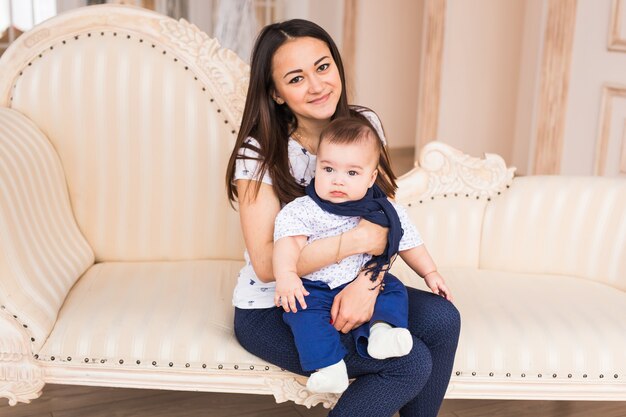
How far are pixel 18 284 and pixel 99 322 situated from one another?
8.0 inches

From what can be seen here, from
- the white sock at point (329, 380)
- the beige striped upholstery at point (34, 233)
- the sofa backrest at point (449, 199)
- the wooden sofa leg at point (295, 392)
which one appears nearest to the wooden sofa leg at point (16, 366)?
the beige striped upholstery at point (34, 233)

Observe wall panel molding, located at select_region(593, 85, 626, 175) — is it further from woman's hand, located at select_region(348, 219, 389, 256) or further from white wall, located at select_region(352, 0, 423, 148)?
woman's hand, located at select_region(348, 219, 389, 256)

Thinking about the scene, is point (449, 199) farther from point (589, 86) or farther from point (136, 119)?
point (589, 86)

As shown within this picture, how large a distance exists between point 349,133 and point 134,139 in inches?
33.1

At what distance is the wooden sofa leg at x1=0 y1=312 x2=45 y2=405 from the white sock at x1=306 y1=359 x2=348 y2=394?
0.65m

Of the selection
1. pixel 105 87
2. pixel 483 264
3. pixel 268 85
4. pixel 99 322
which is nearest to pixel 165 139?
pixel 105 87

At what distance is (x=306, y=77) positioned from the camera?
1788mm

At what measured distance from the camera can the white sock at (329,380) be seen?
156 cm

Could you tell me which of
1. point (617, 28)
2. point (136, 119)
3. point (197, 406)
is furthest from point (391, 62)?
point (197, 406)

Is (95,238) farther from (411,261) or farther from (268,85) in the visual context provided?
(411,261)

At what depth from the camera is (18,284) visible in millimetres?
1739

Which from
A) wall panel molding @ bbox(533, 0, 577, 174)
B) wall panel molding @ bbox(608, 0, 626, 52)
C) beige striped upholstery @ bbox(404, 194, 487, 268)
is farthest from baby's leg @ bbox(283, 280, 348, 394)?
wall panel molding @ bbox(533, 0, 577, 174)

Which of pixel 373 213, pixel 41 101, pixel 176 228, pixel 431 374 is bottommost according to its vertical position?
pixel 431 374

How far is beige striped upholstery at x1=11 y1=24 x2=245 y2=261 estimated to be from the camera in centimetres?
219
